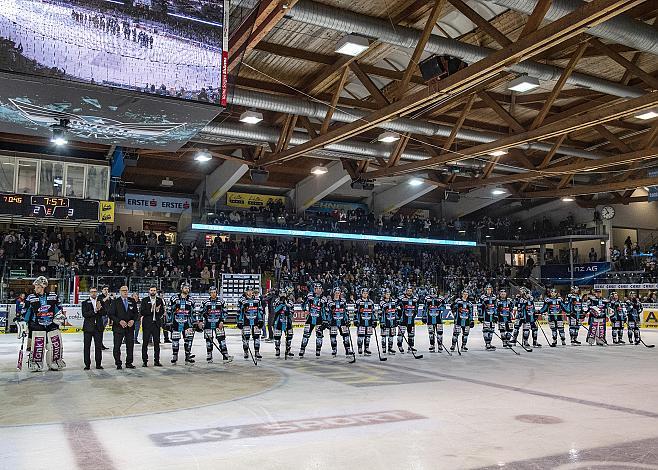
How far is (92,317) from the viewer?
12633 millimetres

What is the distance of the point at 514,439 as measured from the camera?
6.62 m

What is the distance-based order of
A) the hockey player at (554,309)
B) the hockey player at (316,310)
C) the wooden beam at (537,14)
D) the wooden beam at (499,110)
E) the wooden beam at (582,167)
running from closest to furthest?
the wooden beam at (537,14)
the hockey player at (316,310)
the wooden beam at (499,110)
the hockey player at (554,309)
the wooden beam at (582,167)

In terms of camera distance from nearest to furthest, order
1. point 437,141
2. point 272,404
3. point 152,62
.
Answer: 1. point 152,62
2. point 272,404
3. point 437,141

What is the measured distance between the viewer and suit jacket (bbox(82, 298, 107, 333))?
1254cm

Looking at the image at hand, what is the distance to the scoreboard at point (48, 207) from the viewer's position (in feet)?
84.3

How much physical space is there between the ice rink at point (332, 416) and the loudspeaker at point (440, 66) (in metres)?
6.66

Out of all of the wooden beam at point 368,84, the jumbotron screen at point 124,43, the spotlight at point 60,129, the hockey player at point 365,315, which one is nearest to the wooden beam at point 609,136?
the wooden beam at point 368,84

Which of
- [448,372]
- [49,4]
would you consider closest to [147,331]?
[448,372]

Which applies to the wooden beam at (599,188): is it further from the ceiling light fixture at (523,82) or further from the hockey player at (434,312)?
the hockey player at (434,312)

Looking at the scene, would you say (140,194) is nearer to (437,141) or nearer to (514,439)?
(437,141)

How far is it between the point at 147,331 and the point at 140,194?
72.9 feet

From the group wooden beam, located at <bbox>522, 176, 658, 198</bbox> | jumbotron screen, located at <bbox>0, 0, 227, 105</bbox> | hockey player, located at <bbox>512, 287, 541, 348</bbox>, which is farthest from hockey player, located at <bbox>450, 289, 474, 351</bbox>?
wooden beam, located at <bbox>522, 176, 658, 198</bbox>

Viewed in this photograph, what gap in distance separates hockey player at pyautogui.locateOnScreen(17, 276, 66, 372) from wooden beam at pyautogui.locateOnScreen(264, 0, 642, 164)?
29.9 feet

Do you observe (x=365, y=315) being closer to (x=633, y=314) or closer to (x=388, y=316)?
(x=388, y=316)
